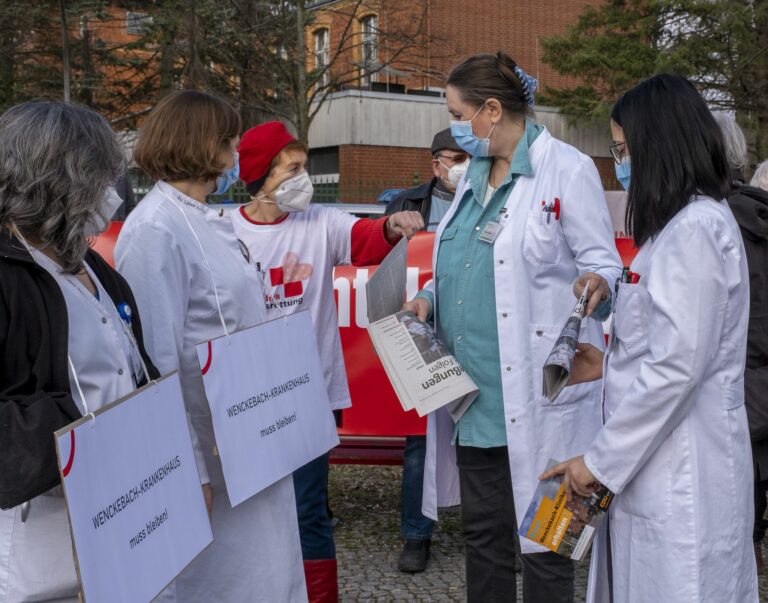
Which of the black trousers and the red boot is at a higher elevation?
the black trousers

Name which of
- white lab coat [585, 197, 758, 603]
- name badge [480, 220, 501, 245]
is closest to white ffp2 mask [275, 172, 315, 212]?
name badge [480, 220, 501, 245]

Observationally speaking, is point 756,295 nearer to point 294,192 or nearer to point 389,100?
point 294,192

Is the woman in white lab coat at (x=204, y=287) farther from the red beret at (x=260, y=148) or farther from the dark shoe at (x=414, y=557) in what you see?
the dark shoe at (x=414, y=557)

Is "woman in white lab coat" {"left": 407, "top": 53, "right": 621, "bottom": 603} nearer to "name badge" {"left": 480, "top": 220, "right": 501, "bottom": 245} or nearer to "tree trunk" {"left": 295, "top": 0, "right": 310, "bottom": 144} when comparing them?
"name badge" {"left": 480, "top": 220, "right": 501, "bottom": 245}

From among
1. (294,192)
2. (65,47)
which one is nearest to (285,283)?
(294,192)

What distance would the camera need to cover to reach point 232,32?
2192cm

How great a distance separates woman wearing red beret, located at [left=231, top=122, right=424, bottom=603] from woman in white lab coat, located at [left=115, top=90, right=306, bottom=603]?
3.43 feet

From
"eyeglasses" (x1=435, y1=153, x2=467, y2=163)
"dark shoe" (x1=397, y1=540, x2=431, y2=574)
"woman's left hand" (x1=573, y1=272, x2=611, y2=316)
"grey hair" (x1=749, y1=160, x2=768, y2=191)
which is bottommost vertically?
"dark shoe" (x1=397, y1=540, x2=431, y2=574)

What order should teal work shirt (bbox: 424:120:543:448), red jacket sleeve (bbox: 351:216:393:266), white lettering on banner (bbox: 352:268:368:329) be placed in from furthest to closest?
white lettering on banner (bbox: 352:268:368:329), red jacket sleeve (bbox: 351:216:393:266), teal work shirt (bbox: 424:120:543:448)

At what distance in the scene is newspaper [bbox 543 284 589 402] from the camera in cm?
247

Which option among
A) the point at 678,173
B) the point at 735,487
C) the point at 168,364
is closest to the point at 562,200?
the point at 678,173

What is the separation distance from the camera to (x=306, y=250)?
4129 millimetres

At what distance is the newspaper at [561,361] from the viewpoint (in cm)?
247

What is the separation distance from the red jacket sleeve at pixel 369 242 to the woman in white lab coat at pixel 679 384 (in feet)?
5.45
